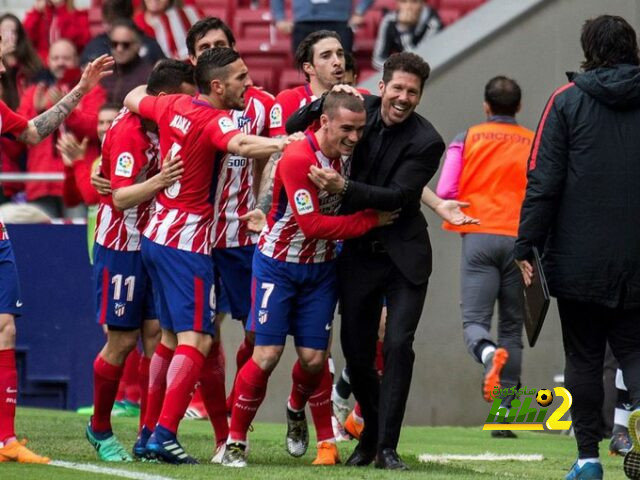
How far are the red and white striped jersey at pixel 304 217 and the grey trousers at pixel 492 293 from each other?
310cm

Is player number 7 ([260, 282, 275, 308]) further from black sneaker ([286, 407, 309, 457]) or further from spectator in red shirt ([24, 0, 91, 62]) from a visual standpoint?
spectator in red shirt ([24, 0, 91, 62])

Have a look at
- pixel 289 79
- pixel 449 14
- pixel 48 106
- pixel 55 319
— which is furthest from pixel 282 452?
pixel 449 14

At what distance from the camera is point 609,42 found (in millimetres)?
7113

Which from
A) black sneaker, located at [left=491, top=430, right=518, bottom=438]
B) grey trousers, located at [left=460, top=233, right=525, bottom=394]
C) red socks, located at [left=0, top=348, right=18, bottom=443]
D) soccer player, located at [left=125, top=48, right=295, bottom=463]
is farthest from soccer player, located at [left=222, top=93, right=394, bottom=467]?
grey trousers, located at [left=460, top=233, right=525, bottom=394]

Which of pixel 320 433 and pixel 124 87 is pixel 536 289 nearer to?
pixel 320 433

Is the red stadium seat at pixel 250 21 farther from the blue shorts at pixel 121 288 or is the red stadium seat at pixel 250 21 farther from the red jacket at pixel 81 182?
the blue shorts at pixel 121 288

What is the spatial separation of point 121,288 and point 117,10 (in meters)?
5.69

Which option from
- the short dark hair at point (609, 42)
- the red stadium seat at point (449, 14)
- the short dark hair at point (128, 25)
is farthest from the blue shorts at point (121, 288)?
the red stadium seat at point (449, 14)

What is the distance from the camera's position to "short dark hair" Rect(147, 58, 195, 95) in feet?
27.0

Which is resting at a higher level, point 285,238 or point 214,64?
point 214,64

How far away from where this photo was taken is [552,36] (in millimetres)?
12398

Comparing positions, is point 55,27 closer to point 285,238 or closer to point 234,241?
point 234,241

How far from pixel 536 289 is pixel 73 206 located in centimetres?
628

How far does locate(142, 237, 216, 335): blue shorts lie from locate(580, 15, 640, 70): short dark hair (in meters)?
2.21
